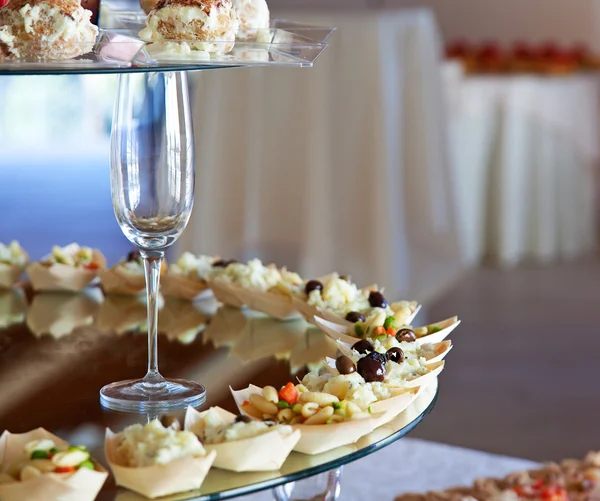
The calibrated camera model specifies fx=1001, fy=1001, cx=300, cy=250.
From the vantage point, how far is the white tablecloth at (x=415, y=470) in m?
1.94

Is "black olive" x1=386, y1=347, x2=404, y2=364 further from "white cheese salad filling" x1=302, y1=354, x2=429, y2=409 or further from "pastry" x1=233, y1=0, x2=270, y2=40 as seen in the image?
"pastry" x1=233, y1=0, x2=270, y2=40

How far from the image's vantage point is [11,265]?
1.32 m

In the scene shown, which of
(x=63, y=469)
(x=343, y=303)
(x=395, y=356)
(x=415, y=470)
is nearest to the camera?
(x=63, y=469)

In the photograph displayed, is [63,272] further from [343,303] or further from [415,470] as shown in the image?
[415,470]

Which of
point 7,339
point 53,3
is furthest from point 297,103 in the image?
point 53,3

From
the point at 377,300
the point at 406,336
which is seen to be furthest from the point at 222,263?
the point at 406,336

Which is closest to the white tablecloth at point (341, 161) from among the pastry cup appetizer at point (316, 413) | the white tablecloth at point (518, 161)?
the white tablecloth at point (518, 161)

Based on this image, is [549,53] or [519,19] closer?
[549,53]

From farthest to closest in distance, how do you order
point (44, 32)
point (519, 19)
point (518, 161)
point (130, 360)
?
point (519, 19), point (518, 161), point (130, 360), point (44, 32)

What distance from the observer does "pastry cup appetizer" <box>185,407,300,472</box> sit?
0.73 m

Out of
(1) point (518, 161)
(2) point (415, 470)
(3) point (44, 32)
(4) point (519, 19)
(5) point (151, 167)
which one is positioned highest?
(4) point (519, 19)

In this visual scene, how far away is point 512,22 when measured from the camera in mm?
6238

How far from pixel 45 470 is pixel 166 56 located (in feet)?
1.07

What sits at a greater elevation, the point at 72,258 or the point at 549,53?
the point at 549,53
